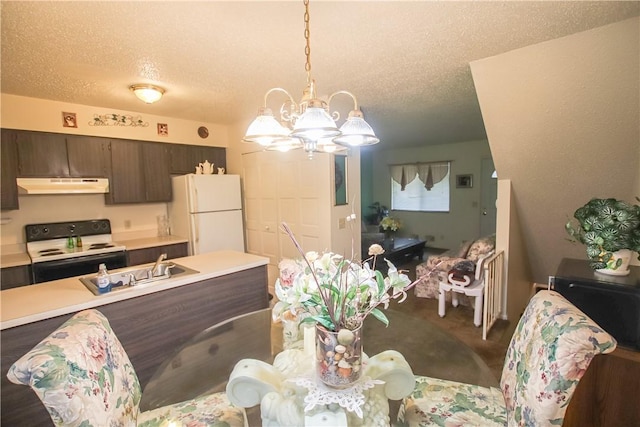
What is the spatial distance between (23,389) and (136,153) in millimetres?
2804

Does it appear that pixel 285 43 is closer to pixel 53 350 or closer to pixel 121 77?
pixel 121 77

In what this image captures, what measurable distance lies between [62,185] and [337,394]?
360 cm

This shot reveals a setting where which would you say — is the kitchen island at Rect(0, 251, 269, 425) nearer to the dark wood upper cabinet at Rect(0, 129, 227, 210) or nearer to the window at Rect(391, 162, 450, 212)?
the dark wood upper cabinet at Rect(0, 129, 227, 210)

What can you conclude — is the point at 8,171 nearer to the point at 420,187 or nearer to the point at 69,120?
the point at 69,120

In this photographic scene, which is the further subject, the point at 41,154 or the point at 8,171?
the point at 41,154

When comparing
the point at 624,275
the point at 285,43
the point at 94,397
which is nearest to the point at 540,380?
the point at 624,275

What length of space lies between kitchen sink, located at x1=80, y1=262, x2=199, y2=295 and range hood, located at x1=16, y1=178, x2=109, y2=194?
5.07 ft

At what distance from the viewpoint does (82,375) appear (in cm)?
96

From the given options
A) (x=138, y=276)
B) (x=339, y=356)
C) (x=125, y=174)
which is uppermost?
(x=125, y=174)

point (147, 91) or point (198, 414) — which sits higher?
point (147, 91)

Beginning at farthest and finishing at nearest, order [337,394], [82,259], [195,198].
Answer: [195,198] < [82,259] < [337,394]

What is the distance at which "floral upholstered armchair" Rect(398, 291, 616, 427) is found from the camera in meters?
0.94

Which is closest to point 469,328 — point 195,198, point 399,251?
point 399,251

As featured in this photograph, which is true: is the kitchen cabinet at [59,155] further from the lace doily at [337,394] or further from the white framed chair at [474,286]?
the white framed chair at [474,286]
